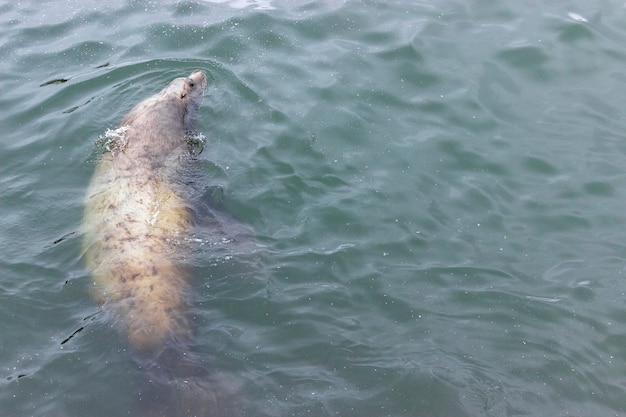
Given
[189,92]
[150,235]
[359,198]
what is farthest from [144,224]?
[189,92]

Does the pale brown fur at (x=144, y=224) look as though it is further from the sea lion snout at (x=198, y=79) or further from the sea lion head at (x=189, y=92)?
the sea lion snout at (x=198, y=79)

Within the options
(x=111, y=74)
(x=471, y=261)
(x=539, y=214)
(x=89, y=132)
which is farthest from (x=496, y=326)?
(x=111, y=74)

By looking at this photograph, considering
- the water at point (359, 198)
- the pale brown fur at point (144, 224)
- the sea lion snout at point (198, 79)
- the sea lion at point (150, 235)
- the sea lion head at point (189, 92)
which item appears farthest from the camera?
the sea lion snout at point (198, 79)

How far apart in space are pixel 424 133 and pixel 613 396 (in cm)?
375

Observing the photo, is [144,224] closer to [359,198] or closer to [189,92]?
[359,198]

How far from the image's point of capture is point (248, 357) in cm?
571

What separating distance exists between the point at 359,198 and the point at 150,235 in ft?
7.33

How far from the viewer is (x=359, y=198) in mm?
7293

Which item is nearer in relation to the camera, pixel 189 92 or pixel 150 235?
pixel 150 235

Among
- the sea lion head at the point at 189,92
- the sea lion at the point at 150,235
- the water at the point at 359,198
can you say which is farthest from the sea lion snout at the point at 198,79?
the sea lion at the point at 150,235

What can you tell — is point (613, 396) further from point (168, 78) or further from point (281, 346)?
point (168, 78)

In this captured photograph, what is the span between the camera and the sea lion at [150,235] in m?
5.73

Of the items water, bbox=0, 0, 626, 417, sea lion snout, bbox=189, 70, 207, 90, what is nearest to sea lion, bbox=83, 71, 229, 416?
water, bbox=0, 0, 626, 417

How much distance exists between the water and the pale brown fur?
200 millimetres
